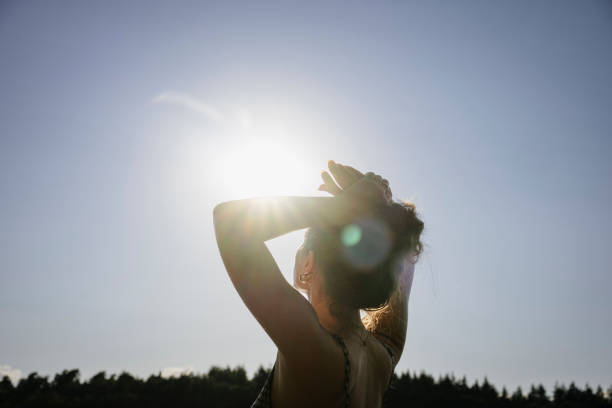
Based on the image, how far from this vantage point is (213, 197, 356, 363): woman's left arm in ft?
4.53

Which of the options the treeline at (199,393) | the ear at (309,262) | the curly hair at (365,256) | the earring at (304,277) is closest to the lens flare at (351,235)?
the curly hair at (365,256)

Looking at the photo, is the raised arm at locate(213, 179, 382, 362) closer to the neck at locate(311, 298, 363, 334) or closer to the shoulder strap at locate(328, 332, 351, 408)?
the shoulder strap at locate(328, 332, 351, 408)

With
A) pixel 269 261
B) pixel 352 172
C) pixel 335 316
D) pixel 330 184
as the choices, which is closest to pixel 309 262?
pixel 335 316

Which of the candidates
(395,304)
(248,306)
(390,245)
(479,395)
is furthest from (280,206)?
(479,395)

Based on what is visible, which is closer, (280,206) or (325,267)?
(280,206)

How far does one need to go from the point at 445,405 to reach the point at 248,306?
5023cm

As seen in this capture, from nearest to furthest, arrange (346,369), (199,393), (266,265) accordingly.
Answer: (266,265), (346,369), (199,393)

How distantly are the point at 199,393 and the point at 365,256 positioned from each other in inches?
1979

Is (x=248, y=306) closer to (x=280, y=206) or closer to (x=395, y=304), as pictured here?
(x=280, y=206)

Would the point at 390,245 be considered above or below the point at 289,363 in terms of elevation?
above

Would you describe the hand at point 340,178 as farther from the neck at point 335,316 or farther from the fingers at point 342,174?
the neck at point 335,316

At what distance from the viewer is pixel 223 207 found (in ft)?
4.92

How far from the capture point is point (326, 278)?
2039 millimetres

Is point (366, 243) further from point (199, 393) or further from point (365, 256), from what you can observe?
point (199, 393)
